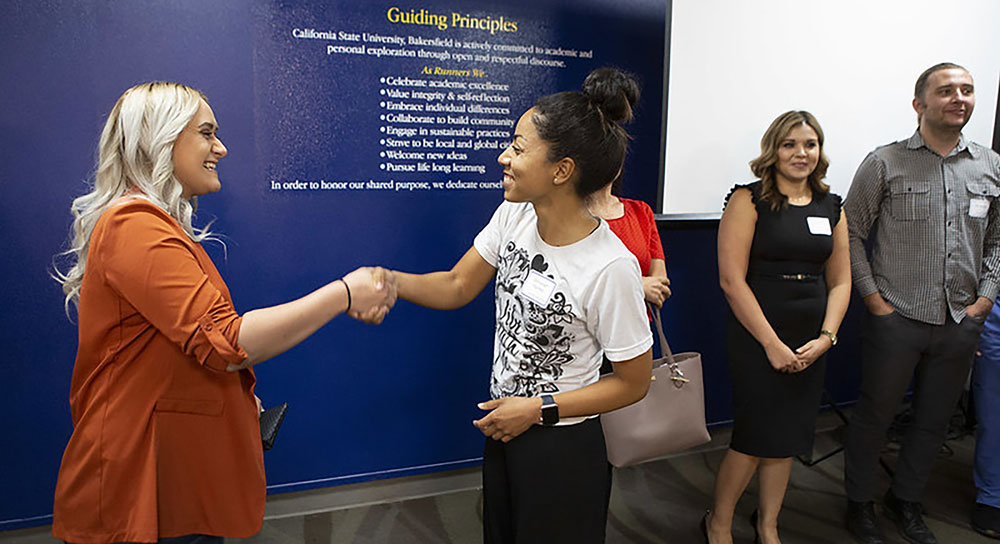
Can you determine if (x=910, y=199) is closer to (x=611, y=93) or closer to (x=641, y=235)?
(x=641, y=235)

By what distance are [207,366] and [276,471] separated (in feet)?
5.21

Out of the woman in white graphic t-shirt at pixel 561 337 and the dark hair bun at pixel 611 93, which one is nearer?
the woman in white graphic t-shirt at pixel 561 337

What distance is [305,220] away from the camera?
8.09 feet

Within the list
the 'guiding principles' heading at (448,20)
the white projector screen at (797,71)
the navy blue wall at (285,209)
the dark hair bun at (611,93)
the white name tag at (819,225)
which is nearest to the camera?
the dark hair bun at (611,93)

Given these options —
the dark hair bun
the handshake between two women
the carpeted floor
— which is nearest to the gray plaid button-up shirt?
the carpeted floor

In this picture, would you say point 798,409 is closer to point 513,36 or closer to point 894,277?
point 894,277

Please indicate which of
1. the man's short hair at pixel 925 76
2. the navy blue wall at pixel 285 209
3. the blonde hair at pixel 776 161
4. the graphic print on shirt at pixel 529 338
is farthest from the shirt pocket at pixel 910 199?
the graphic print on shirt at pixel 529 338

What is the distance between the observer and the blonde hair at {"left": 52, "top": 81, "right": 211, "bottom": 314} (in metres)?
1.23

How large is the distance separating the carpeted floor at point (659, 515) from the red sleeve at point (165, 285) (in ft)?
5.27

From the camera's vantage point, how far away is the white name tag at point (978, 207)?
2545mm

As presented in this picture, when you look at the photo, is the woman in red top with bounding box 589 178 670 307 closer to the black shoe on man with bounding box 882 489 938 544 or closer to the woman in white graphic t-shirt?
the woman in white graphic t-shirt

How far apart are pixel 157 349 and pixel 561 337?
0.79 metres

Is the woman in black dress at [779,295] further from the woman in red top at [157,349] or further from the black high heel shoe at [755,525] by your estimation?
the woman in red top at [157,349]

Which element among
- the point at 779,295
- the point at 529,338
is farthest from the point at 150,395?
the point at 779,295
